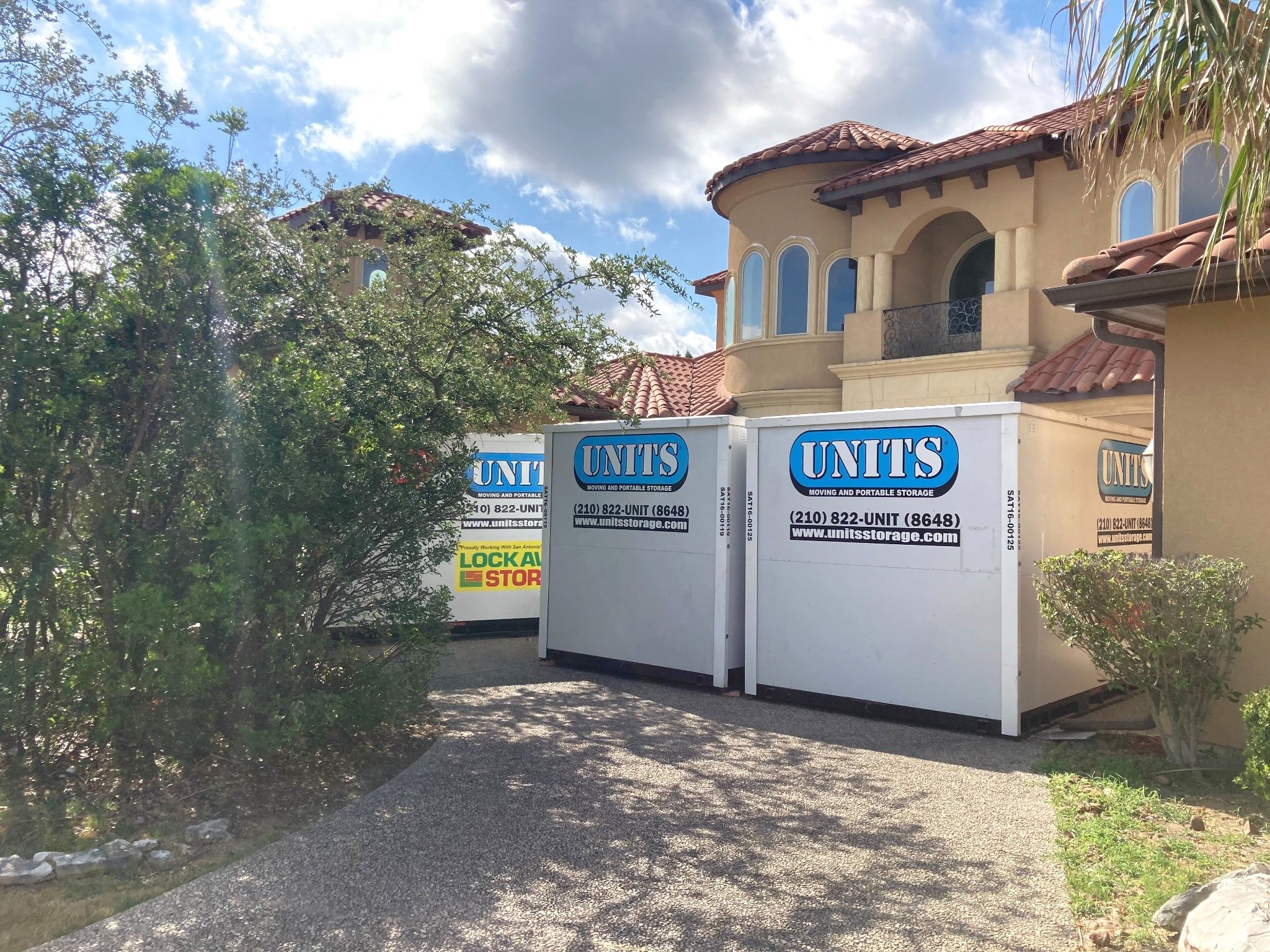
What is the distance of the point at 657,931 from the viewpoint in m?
4.03

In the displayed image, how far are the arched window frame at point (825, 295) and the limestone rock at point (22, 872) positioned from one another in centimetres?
1415

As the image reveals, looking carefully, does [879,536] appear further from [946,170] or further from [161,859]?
[946,170]

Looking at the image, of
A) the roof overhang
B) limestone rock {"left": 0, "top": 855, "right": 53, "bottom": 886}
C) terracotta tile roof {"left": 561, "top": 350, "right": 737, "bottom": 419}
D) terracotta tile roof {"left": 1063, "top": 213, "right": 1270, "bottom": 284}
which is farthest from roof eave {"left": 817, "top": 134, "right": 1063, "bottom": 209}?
limestone rock {"left": 0, "top": 855, "right": 53, "bottom": 886}

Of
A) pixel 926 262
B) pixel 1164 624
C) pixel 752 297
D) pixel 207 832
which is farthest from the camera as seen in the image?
pixel 752 297

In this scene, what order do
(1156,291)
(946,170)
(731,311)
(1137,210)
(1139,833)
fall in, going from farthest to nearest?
(731,311)
(946,170)
(1137,210)
(1156,291)
(1139,833)

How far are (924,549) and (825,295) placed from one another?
964 cm

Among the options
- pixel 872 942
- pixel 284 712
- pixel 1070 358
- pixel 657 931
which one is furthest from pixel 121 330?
pixel 1070 358

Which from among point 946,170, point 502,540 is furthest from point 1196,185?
point 502,540

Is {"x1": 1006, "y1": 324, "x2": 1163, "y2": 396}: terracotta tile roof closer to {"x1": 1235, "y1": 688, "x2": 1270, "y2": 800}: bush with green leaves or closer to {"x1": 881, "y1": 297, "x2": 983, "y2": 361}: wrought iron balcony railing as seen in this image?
{"x1": 881, "y1": 297, "x2": 983, "y2": 361}: wrought iron balcony railing

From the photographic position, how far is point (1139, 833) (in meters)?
5.23

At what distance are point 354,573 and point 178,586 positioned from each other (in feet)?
3.73

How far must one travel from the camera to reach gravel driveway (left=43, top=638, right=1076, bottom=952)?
13.2 ft

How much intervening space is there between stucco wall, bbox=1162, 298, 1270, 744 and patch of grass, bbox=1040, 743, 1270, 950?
0.95 m

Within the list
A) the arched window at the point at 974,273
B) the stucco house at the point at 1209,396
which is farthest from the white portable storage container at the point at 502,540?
Result: the arched window at the point at 974,273
